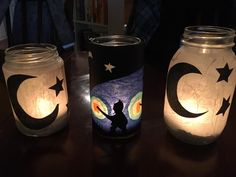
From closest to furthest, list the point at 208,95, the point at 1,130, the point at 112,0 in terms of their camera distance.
A: the point at 208,95 < the point at 1,130 < the point at 112,0

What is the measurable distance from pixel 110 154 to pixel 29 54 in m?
0.24

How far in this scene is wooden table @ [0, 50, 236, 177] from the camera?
0.42 metres

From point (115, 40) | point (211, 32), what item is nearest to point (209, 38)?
point (211, 32)

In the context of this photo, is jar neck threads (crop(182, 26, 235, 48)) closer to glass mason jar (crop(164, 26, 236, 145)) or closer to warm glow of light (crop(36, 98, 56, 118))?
A: glass mason jar (crop(164, 26, 236, 145))

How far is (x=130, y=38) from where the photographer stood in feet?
1.62

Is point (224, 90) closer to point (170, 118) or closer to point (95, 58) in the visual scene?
point (170, 118)

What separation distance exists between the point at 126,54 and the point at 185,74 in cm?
11

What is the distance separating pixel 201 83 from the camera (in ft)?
1.45

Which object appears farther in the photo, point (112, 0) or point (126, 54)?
point (112, 0)

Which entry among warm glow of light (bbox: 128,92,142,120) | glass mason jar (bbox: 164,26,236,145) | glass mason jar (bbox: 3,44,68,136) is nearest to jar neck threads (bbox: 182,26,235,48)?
glass mason jar (bbox: 164,26,236,145)

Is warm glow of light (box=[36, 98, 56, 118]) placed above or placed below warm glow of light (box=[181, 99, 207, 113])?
below

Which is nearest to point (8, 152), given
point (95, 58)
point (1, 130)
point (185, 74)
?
point (1, 130)

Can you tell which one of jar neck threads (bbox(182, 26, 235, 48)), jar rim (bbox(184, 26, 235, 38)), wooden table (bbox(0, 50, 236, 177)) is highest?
jar rim (bbox(184, 26, 235, 38))

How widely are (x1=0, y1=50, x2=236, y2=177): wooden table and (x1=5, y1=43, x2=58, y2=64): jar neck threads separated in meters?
0.16
